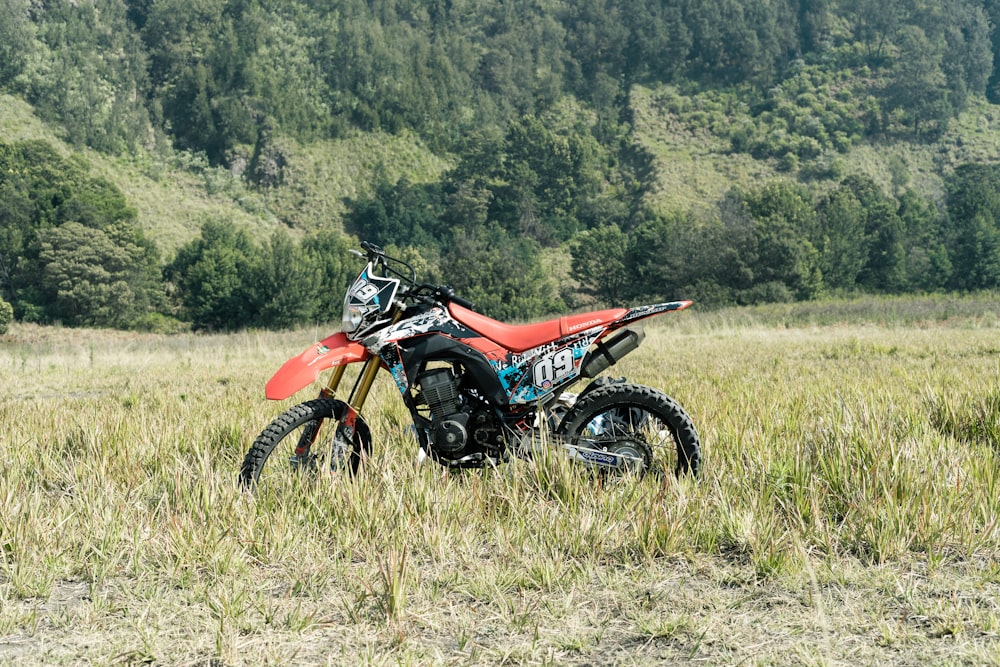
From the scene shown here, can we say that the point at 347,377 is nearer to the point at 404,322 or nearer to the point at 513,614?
the point at 404,322

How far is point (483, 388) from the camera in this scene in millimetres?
4633

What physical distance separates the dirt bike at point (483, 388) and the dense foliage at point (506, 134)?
66.5m

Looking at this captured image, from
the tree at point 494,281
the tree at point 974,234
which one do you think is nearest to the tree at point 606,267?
the tree at point 494,281

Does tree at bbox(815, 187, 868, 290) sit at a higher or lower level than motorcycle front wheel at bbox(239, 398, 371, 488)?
higher

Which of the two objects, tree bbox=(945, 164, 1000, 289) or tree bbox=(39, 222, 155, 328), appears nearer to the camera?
tree bbox=(39, 222, 155, 328)

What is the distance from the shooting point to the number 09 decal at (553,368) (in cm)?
467

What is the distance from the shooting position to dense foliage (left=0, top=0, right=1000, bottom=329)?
7600 centimetres

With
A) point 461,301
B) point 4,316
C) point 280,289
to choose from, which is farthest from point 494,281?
point 461,301

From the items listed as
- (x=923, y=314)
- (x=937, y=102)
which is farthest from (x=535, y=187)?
(x=923, y=314)

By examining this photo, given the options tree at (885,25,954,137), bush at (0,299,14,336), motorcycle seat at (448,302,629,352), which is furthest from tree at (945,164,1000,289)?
motorcycle seat at (448,302,629,352)

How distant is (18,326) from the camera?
62125mm

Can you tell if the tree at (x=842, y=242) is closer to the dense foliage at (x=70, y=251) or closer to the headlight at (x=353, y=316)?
the dense foliage at (x=70, y=251)

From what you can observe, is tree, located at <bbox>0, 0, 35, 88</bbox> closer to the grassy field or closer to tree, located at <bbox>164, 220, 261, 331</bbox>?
tree, located at <bbox>164, 220, 261, 331</bbox>

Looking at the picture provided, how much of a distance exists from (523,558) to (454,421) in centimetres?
126
